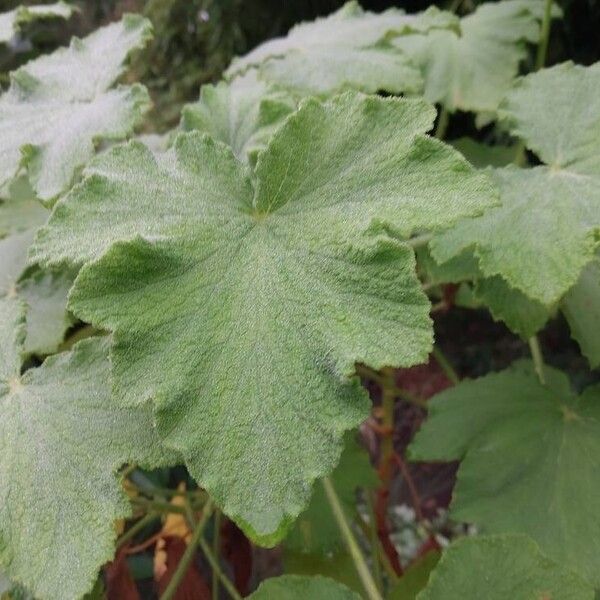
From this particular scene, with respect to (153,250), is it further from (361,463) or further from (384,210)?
(361,463)

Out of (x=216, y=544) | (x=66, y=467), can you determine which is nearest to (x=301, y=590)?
(x=66, y=467)

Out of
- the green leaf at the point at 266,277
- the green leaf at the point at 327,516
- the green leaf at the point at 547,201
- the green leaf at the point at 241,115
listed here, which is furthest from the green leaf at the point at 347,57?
the green leaf at the point at 327,516

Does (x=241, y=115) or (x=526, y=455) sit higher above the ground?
(x=241, y=115)

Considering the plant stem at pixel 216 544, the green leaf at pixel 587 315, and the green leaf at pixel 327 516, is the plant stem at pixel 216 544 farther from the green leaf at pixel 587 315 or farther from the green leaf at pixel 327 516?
the green leaf at pixel 587 315

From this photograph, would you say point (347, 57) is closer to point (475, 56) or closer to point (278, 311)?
point (475, 56)

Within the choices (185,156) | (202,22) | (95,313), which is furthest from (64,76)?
(202,22)

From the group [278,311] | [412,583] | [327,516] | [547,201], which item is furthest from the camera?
[327,516]
